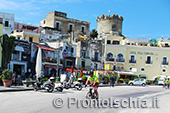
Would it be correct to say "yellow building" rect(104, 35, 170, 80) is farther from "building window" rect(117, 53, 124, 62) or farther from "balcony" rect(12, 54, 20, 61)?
"balcony" rect(12, 54, 20, 61)

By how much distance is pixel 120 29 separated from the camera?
70812mm

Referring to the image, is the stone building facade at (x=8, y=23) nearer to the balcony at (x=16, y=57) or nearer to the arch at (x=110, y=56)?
the balcony at (x=16, y=57)

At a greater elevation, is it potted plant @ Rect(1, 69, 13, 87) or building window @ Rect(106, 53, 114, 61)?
building window @ Rect(106, 53, 114, 61)

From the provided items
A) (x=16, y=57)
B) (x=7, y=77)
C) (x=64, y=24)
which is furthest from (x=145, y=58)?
(x=7, y=77)

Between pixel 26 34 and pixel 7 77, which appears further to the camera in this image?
pixel 26 34

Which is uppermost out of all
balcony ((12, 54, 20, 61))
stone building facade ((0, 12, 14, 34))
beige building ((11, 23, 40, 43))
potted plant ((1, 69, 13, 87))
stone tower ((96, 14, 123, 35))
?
stone tower ((96, 14, 123, 35))

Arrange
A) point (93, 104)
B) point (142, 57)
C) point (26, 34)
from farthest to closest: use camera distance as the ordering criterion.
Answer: point (142, 57)
point (26, 34)
point (93, 104)

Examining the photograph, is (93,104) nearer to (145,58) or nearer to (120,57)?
(120,57)

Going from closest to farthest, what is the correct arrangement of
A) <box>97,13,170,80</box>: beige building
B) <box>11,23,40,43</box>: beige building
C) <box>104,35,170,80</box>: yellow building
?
<box>11,23,40,43</box>: beige building → <box>97,13,170,80</box>: beige building → <box>104,35,170,80</box>: yellow building

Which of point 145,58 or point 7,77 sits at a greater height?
point 145,58

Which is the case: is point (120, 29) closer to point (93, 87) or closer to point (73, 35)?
point (73, 35)

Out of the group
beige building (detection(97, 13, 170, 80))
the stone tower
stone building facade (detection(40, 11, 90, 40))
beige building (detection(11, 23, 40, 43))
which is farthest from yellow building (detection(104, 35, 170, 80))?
beige building (detection(11, 23, 40, 43))

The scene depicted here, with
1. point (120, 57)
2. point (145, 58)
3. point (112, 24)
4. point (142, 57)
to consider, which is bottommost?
point (145, 58)

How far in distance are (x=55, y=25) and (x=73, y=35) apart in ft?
17.4
